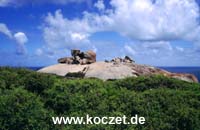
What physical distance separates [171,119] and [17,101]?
406 cm

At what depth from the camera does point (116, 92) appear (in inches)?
392

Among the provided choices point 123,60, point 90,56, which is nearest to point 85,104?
point 123,60

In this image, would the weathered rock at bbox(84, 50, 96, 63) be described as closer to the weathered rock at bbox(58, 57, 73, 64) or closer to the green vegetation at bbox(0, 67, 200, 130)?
the weathered rock at bbox(58, 57, 73, 64)

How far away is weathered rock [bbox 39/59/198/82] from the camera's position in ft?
76.4

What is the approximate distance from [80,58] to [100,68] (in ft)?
14.6

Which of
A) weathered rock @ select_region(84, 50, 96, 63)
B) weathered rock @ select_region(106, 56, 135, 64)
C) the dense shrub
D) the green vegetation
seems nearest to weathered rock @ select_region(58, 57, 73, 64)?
weathered rock @ select_region(84, 50, 96, 63)

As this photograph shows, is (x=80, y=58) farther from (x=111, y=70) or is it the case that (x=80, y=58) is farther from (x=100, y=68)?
(x=111, y=70)

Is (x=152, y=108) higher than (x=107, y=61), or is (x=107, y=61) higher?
(x=107, y=61)

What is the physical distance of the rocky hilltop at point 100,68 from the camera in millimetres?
23562

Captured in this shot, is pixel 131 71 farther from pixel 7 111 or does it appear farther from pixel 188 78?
pixel 7 111

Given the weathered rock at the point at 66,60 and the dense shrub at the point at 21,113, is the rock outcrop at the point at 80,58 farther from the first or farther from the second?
the dense shrub at the point at 21,113

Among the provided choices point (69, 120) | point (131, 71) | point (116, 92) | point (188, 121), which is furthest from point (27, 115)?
point (131, 71)

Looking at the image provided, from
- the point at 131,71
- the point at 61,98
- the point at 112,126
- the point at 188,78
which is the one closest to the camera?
the point at 112,126

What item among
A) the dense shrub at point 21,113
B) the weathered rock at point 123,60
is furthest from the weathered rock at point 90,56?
the dense shrub at point 21,113
